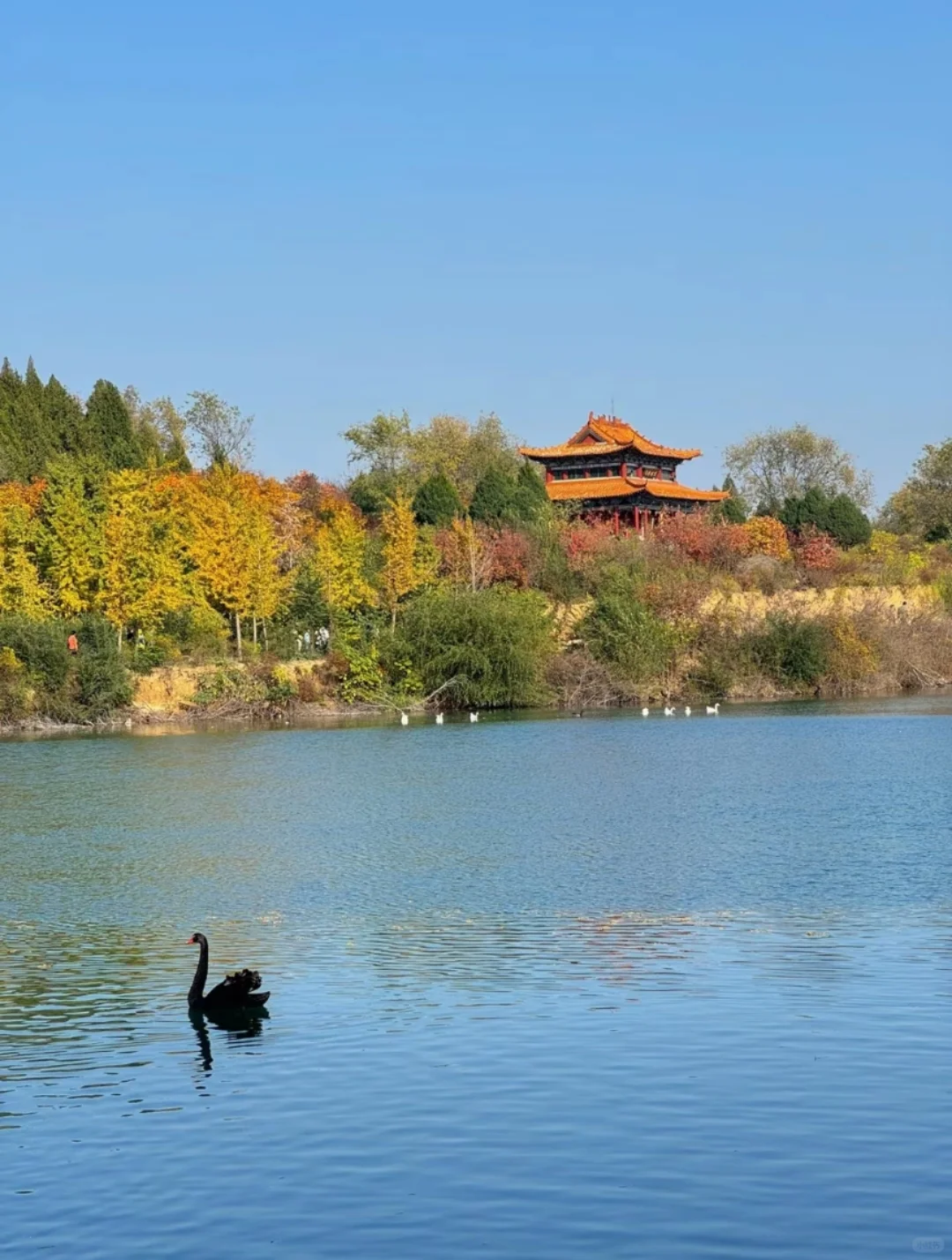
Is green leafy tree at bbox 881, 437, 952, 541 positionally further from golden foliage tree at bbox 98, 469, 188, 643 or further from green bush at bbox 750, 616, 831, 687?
golden foliage tree at bbox 98, 469, 188, 643

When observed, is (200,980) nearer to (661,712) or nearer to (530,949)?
(530,949)

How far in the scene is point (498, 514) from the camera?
77.9 metres

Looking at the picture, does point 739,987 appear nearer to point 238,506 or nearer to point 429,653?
point 429,653

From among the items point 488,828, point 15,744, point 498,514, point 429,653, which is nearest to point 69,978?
point 488,828

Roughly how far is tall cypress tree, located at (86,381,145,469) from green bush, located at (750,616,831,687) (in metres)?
31.8

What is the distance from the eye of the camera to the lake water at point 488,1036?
Result: 9.19 m

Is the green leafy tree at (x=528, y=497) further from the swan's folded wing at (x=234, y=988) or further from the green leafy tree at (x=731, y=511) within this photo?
the swan's folded wing at (x=234, y=988)

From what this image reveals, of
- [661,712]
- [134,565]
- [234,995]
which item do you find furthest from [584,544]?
[234,995]

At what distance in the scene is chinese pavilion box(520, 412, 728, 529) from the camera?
8431 centimetres

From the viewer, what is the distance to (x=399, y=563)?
66.8 metres

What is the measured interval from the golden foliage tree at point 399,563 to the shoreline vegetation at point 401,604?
0.10 meters

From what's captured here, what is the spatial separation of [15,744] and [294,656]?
15763mm

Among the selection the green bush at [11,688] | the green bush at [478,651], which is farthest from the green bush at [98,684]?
the green bush at [478,651]

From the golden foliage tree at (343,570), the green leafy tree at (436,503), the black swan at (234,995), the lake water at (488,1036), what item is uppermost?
the green leafy tree at (436,503)
